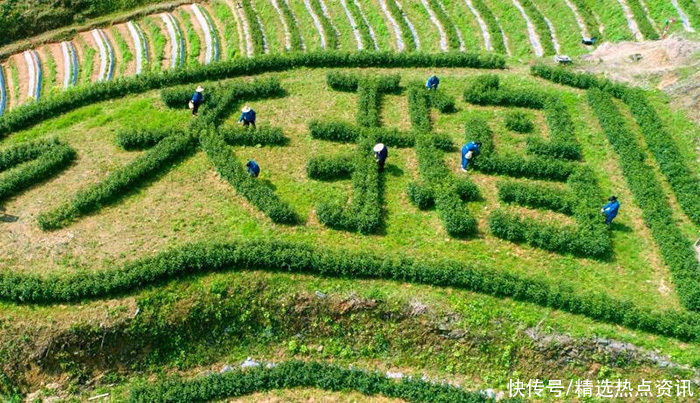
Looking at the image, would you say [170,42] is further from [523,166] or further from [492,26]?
[523,166]

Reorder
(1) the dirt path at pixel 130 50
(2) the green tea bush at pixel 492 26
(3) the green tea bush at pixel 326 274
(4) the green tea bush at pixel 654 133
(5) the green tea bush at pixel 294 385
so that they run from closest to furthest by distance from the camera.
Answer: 1. (5) the green tea bush at pixel 294 385
2. (3) the green tea bush at pixel 326 274
3. (4) the green tea bush at pixel 654 133
4. (2) the green tea bush at pixel 492 26
5. (1) the dirt path at pixel 130 50

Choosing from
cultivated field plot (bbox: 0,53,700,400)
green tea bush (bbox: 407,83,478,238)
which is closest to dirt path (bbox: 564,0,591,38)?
cultivated field plot (bbox: 0,53,700,400)

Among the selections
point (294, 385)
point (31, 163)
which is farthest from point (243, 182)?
point (31, 163)

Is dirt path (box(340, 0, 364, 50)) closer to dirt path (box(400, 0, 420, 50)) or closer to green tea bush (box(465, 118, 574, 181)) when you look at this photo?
dirt path (box(400, 0, 420, 50))

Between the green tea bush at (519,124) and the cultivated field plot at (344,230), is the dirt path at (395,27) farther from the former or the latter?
the green tea bush at (519,124)

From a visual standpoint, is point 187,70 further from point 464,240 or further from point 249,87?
point 464,240

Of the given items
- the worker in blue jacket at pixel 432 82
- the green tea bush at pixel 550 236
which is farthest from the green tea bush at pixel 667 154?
the worker in blue jacket at pixel 432 82
